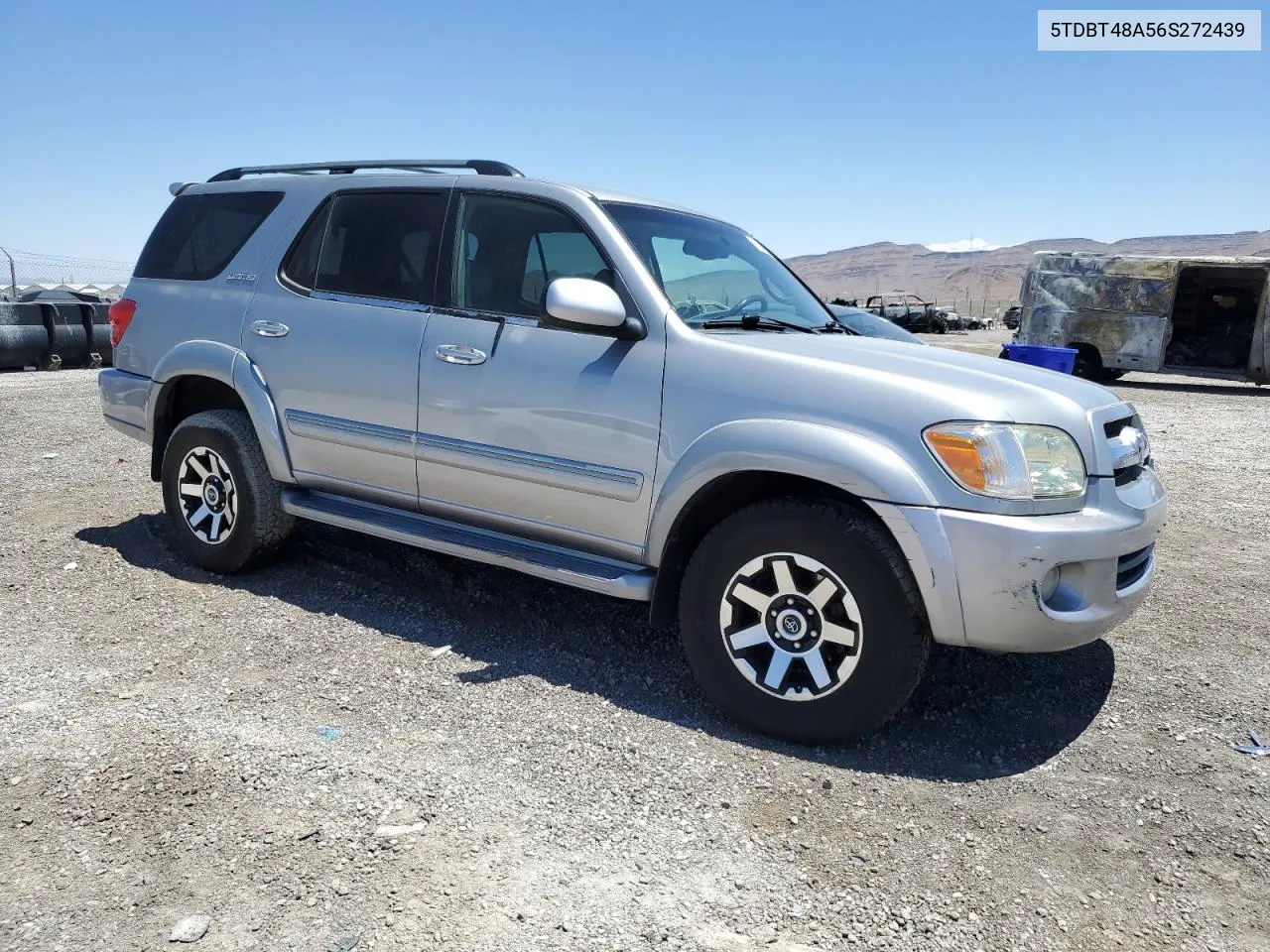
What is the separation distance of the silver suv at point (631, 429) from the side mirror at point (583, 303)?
0.03 ft

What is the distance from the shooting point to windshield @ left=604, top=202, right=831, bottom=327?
12.1 feet

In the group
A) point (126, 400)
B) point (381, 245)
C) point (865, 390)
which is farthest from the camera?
point (126, 400)

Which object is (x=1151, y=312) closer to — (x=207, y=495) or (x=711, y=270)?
(x=711, y=270)

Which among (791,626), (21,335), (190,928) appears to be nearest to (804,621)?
(791,626)

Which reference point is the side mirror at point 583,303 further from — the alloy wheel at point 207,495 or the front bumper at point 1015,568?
the alloy wheel at point 207,495

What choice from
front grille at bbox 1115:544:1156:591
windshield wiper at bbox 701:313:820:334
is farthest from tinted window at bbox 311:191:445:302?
front grille at bbox 1115:544:1156:591

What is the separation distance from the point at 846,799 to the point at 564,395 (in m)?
1.73

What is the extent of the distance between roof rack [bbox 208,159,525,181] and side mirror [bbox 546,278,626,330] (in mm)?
944

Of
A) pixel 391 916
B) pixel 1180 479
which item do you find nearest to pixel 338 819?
pixel 391 916

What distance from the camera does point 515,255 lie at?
387 centimetres

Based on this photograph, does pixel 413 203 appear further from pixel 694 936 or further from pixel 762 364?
pixel 694 936

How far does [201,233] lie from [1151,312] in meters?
17.7

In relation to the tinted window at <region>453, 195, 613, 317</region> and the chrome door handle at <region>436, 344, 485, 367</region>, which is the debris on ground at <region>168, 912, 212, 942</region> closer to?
the chrome door handle at <region>436, 344, 485, 367</region>

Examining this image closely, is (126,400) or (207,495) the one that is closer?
(207,495)
